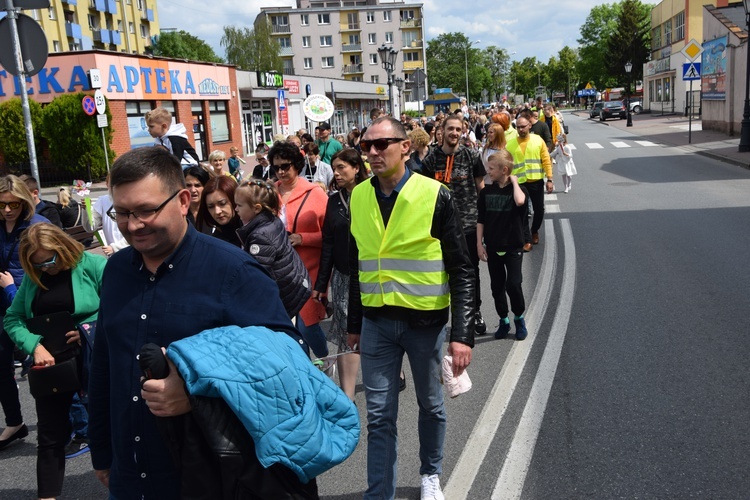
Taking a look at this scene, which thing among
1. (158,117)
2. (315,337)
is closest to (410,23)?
(158,117)

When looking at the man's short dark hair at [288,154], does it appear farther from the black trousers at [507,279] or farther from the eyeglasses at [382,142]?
the black trousers at [507,279]

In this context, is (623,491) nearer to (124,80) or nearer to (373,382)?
(373,382)

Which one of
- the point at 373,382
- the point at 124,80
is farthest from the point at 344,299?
the point at 124,80

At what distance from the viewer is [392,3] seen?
10038 cm

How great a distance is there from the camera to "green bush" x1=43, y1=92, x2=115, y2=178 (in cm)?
2692

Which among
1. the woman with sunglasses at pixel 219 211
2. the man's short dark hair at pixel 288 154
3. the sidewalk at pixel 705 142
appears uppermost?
the man's short dark hair at pixel 288 154

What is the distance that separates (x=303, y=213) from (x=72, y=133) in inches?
975

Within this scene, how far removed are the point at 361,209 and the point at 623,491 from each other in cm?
205

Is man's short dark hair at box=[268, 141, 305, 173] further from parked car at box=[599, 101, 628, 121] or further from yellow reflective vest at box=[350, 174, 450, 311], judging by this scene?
parked car at box=[599, 101, 628, 121]

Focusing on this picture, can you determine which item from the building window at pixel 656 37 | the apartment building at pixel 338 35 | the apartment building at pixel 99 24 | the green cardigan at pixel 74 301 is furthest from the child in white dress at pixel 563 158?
the apartment building at pixel 338 35

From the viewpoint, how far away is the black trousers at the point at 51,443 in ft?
13.1

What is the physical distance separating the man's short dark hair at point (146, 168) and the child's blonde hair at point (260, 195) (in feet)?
6.58

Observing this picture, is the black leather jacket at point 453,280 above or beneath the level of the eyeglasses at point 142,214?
beneath

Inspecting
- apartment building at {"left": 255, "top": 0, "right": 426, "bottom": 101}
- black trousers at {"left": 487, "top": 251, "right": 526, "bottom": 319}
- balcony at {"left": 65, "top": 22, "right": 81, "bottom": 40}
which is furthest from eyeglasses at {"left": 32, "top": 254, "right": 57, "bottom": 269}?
apartment building at {"left": 255, "top": 0, "right": 426, "bottom": 101}
